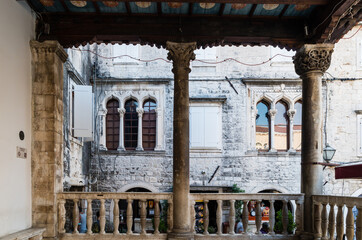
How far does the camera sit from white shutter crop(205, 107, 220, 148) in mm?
14469

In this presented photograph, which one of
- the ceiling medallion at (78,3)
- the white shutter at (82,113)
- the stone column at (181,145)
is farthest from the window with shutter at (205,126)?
the ceiling medallion at (78,3)

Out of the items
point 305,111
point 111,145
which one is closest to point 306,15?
point 305,111

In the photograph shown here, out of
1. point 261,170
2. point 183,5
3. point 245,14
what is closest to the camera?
point 183,5

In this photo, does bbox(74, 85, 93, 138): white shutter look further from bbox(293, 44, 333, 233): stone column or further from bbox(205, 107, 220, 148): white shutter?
bbox(293, 44, 333, 233): stone column

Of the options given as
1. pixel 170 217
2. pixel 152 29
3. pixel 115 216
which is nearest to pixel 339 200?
pixel 170 217

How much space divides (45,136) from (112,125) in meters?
8.19

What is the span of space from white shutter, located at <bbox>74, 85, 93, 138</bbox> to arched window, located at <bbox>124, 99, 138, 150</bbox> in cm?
317

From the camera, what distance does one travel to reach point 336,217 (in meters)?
5.82

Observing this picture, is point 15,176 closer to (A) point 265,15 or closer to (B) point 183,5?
(B) point 183,5

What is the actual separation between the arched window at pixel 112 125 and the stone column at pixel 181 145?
327 inches

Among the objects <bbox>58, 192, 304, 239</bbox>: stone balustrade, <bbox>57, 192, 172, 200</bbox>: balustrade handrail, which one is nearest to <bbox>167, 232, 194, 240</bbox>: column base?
<bbox>58, 192, 304, 239</bbox>: stone balustrade

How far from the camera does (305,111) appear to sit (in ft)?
22.7

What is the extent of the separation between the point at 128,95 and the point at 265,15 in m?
8.49

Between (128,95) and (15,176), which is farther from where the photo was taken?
(128,95)
